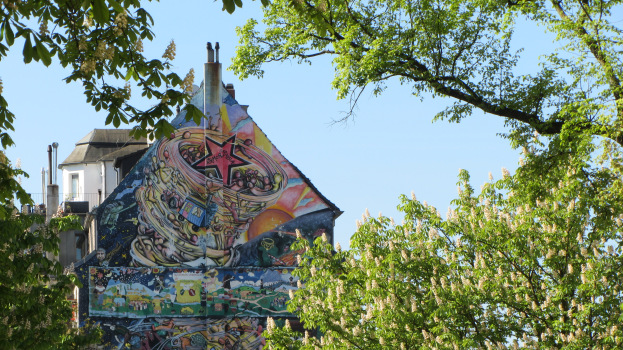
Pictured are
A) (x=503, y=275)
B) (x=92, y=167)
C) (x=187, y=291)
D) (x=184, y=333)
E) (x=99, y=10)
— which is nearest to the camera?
(x=99, y=10)

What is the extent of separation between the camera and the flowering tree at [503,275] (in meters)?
19.7

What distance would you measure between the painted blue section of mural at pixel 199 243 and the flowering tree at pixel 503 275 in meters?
15.0

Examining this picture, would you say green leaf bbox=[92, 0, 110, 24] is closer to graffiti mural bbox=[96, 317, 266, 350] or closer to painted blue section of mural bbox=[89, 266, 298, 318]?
graffiti mural bbox=[96, 317, 266, 350]

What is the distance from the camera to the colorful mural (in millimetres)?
37938

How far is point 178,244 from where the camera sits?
127 ft

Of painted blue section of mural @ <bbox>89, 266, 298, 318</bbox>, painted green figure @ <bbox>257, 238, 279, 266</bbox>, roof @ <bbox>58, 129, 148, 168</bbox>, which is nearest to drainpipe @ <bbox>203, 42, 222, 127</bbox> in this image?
painted green figure @ <bbox>257, 238, 279, 266</bbox>

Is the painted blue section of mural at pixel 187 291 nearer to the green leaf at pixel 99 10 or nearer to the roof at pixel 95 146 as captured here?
the green leaf at pixel 99 10

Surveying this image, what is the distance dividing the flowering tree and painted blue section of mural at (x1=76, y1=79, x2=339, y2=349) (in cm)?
1500

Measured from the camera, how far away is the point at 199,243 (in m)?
38.9

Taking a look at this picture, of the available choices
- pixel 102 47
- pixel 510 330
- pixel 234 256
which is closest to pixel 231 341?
pixel 234 256

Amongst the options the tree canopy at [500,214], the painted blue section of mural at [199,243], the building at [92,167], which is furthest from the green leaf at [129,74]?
the building at [92,167]

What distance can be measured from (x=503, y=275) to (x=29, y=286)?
9206mm

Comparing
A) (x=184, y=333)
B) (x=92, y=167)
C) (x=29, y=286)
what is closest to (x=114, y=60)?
(x=29, y=286)

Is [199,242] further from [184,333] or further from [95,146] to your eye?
[95,146]
